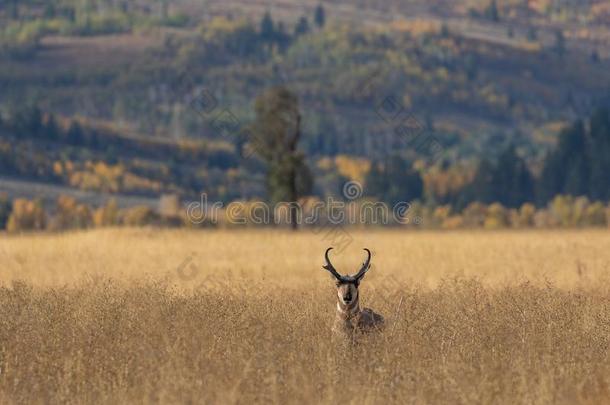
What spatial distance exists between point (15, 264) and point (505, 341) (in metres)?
20.4

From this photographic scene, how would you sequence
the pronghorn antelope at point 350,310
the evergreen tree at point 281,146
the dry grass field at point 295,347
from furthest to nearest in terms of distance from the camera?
the evergreen tree at point 281,146
the pronghorn antelope at point 350,310
the dry grass field at point 295,347

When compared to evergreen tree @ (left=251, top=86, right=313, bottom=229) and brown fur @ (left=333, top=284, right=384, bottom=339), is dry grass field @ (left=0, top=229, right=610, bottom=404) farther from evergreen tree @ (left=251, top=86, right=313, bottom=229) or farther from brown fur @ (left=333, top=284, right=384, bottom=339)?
evergreen tree @ (left=251, top=86, right=313, bottom=229)

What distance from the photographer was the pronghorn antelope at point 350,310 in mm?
17453

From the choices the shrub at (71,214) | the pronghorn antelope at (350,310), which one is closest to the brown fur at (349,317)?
the pronghorn antelope at (350,310)

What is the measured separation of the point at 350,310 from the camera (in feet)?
58.9

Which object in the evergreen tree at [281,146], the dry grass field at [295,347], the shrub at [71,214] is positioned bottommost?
the shrub at [71,214]

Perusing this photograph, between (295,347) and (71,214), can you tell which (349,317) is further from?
(71,214)

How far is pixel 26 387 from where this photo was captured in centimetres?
1619

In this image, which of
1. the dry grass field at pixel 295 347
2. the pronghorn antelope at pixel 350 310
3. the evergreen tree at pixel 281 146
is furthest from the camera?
the evergreen tree at pixel 281 146

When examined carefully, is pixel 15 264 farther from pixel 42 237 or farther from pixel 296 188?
pixel 296 188

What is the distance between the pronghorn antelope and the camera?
1745cm

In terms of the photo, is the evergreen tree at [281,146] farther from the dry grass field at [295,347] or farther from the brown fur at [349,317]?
the brown fur at [349,317]

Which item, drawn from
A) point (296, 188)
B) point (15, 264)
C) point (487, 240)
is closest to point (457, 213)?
point (296, 188)

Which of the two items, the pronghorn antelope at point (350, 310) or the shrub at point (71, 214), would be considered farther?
the shrub at point (71, 214)
